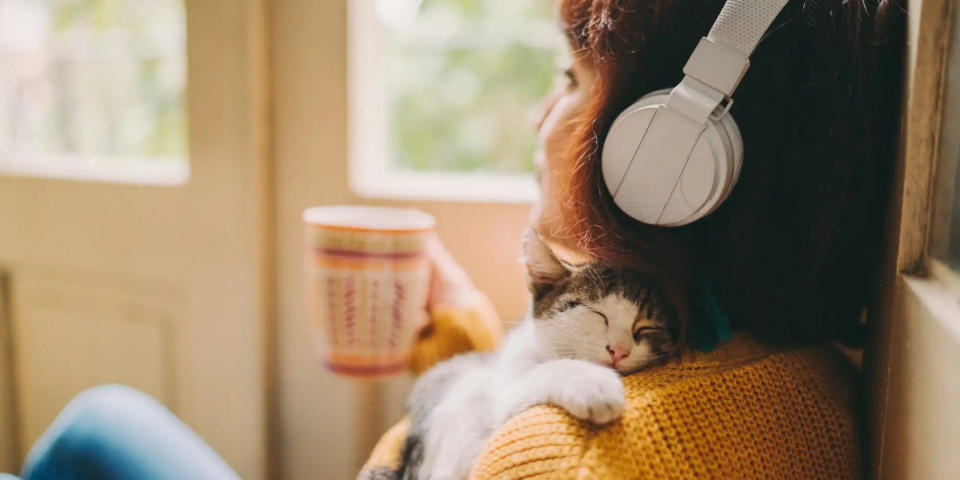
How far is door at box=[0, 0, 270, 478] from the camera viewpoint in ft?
3.42

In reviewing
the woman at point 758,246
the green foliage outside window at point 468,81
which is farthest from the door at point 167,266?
the woman at point 758,246

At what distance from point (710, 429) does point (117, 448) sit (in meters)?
0.62

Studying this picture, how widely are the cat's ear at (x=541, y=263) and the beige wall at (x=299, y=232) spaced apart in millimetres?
346

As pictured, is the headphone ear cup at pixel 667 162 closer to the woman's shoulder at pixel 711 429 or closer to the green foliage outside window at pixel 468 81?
the woman's shoulder at pixel 711 429

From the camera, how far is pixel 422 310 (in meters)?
0.88

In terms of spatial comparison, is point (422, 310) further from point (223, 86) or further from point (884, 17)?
point (884, 17)

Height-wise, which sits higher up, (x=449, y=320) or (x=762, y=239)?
(x=762, y=239)

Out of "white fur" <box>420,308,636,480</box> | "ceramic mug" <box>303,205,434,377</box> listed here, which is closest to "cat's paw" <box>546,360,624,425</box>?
"white fur" <box>420,308,636,480</box>

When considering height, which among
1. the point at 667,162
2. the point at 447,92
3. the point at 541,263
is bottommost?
the point at 541,263

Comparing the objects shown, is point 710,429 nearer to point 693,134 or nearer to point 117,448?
point 693,134

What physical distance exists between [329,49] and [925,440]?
89cm

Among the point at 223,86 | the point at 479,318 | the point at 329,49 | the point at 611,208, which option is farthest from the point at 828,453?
the point at 223,86

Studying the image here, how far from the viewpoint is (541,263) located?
2.04 feet

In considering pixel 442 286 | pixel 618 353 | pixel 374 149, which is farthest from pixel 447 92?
pixel 618 353
